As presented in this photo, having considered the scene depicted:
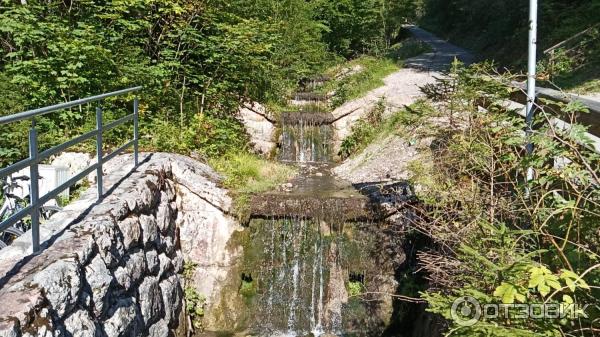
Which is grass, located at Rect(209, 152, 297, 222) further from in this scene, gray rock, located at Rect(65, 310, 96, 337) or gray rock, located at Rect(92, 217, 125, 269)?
gray rock, located at Rect(65, 310, 96, 337)

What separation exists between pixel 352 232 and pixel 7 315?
5556 millimetres

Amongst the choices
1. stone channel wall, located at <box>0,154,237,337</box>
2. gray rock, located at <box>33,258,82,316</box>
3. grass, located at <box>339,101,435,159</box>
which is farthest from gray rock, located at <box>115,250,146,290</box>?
grass, located at <box>339,101,435,159</box>

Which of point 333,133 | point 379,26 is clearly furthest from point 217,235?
point 379,26

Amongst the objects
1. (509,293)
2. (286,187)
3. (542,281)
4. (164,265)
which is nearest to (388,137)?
(286,187)

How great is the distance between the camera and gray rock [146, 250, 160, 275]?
19.6ft

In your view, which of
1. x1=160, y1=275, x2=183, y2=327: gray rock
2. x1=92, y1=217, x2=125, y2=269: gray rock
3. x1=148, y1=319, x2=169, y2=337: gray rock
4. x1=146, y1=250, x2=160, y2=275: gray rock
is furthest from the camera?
x1=160, y1=275, x2=183, y2=327: gray rock

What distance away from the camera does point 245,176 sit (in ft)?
28.7

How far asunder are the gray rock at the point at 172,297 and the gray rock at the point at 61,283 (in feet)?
8.54

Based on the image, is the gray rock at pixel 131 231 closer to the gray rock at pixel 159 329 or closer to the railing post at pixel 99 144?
the railing post at pixel 99 144

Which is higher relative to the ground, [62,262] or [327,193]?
[62,262]

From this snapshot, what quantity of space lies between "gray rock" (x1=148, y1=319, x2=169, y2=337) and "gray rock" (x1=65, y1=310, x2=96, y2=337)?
1759 millimetres

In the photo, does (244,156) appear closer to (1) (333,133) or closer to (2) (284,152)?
(2) (284,152)

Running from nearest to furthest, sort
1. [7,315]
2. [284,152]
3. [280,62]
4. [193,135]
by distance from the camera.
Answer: [7,315] < [193,135] < [284,152] < [280,62]

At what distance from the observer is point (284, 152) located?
12.6 metres
